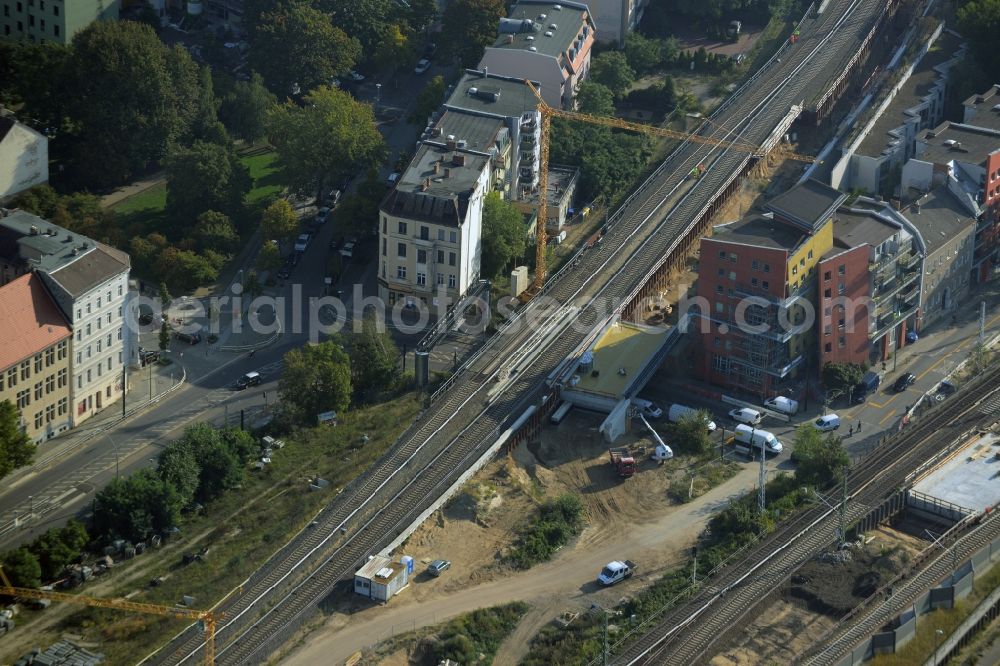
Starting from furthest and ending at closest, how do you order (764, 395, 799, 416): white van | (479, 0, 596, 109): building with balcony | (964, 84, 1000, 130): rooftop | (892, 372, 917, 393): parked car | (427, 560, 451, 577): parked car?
(479, 0, 596, 109): building with balcony < (964, 84, 1000, 130): rooftop < (892, 372, 917, 393): parked car < (764, 395, 799, 416): white van < (427, 560, 451, 577): parked car

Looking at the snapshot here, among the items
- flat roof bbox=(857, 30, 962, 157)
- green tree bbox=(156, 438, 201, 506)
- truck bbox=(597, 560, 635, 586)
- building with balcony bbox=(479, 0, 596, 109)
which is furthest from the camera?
building with balcony bbox=(479, 0, 596, 109)

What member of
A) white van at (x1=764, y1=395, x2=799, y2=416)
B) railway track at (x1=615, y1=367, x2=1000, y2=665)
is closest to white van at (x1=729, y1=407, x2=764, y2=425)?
white van at (x1=764, y1=395, x2=799, y2=416)

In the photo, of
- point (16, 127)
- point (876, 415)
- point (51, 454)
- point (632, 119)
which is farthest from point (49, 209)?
point (876, 415)

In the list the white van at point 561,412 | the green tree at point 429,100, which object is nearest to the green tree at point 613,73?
the green tree at point 429,100

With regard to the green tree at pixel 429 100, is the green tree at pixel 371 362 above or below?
below

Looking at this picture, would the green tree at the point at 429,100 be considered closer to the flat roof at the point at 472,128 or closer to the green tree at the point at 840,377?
the flat roof at the point at 472,128

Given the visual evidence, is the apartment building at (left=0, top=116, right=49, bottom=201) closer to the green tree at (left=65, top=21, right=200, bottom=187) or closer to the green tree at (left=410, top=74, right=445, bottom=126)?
the green tree at (left=65, top=21, right=200, bottom=187)

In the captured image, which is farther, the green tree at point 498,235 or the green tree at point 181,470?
the green tree at point 498,235

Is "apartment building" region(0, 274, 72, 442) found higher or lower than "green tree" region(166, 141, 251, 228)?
lower

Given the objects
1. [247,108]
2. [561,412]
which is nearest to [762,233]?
[561,412]
